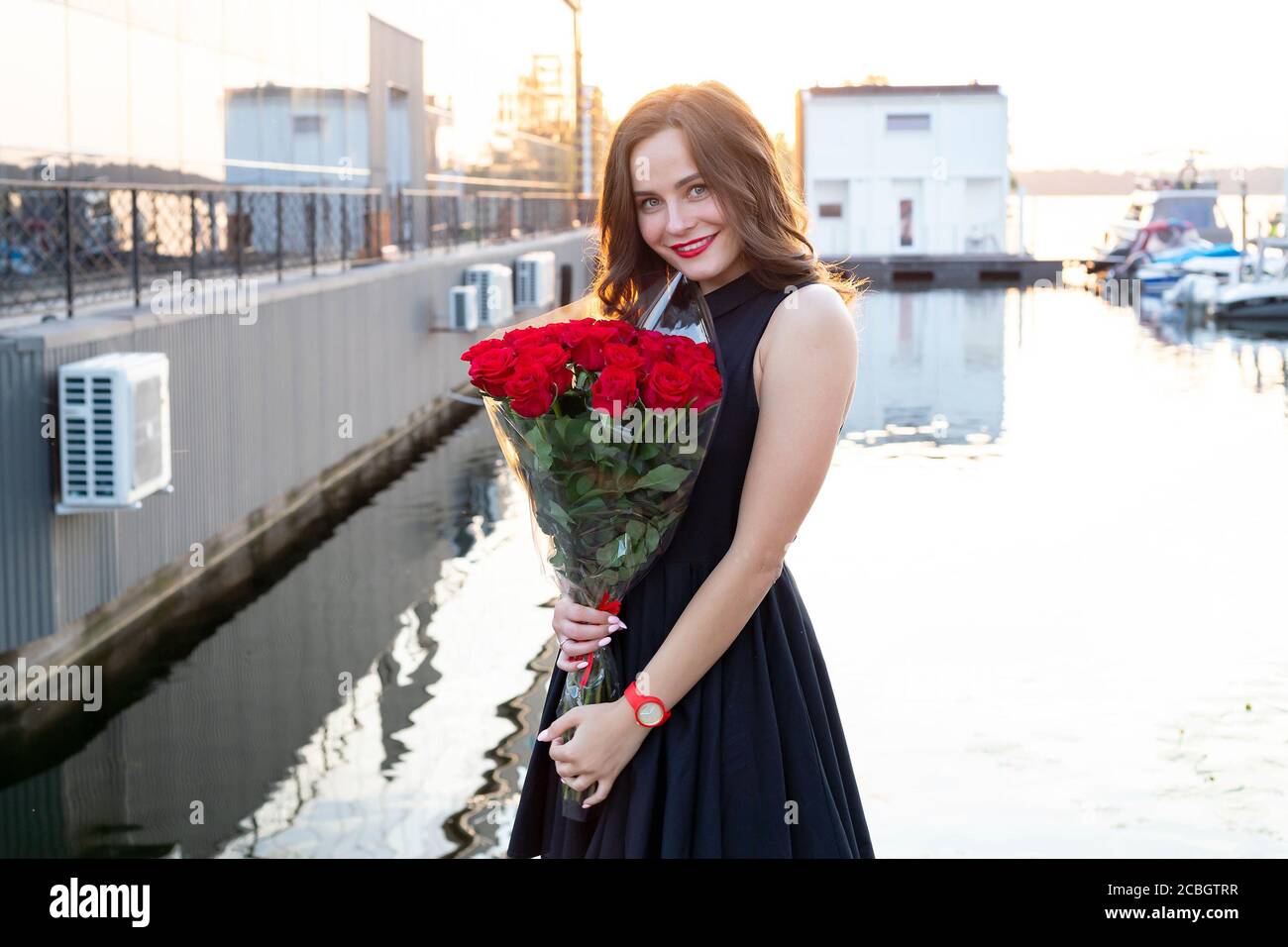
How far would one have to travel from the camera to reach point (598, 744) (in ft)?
9.27

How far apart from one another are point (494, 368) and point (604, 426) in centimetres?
19

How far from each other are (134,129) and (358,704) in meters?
6.97

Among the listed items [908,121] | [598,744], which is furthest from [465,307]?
[908,121]

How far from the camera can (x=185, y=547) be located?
9.95 m

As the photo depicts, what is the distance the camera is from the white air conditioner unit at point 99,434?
785 centimetres

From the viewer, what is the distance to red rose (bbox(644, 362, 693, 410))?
258 cm

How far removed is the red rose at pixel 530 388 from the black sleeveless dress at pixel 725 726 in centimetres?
33

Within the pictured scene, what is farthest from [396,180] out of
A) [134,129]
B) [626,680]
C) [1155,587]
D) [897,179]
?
[897,179]

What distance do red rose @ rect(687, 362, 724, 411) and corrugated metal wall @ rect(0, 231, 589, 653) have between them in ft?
17.9

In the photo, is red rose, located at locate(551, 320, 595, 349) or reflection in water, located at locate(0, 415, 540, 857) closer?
red rose, located at locate(551, 320, 595, 349)

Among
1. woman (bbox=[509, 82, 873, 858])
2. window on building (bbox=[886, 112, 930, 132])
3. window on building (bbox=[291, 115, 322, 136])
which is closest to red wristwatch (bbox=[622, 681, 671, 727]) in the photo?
woman (bbox=[509, 82, 873, 858])

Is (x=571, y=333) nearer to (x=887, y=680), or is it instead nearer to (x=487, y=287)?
(x=887, y=680)

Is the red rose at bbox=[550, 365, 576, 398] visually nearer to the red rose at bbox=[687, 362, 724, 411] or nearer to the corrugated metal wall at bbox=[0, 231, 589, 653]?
the red rose at bbox=[687, 362, 724, 411]
